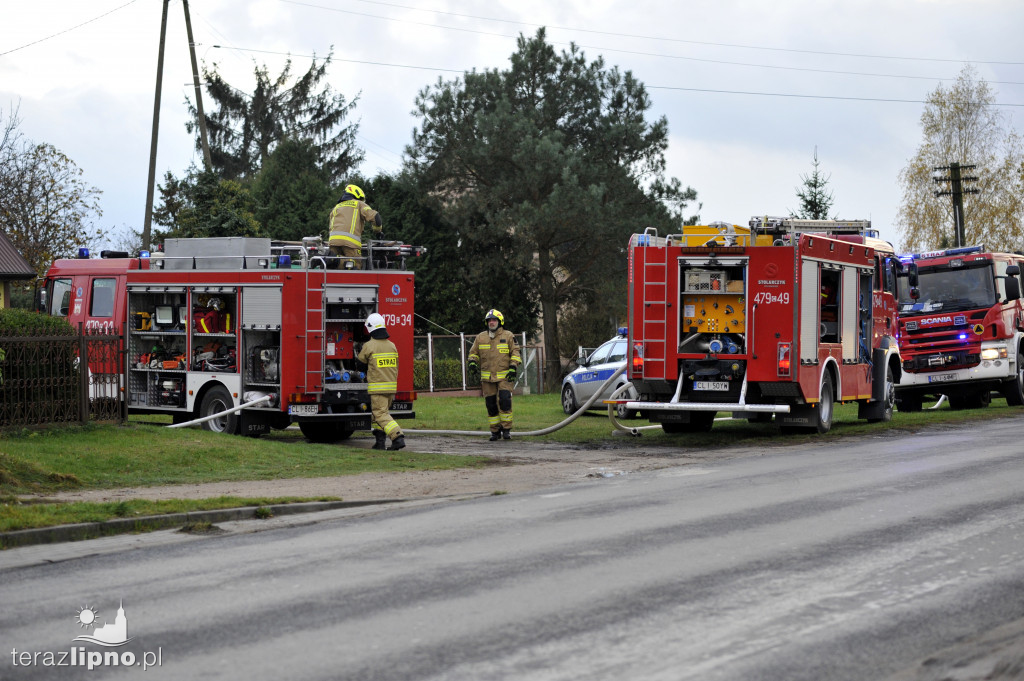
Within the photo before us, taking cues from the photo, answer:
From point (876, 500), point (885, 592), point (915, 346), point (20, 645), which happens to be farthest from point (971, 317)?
point (20, 645)

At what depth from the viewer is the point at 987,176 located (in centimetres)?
5809

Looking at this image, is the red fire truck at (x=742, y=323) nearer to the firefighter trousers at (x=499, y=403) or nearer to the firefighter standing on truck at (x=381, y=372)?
the firefighter trousers at (x=499, y=403)

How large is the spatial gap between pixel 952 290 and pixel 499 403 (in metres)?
11.4

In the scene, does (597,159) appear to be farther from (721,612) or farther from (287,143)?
(721,612)

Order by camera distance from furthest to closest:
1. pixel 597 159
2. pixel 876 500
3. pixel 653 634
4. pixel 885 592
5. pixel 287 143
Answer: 1. pixel 287 143
2. pixel 597 159
3. pixel 876 500
4. pixel 885 592
5. pixel 653 634

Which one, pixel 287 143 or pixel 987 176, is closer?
pixel 287 143

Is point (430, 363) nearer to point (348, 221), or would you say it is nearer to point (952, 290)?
point (952, 290)

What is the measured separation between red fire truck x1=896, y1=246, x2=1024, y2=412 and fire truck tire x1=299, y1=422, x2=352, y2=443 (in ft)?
38.3

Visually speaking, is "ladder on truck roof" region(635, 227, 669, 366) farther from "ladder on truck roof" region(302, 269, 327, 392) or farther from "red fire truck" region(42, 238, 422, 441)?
"ladder on truck roof" region(302, 269, 327, 392)

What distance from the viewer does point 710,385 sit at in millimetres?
17359

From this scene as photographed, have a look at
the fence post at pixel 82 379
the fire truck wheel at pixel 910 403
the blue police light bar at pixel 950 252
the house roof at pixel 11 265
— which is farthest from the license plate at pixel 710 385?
the house roof at pixel 11 265

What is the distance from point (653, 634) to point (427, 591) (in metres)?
1.68

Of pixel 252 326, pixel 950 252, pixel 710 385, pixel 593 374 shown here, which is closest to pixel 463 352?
pixel 593 374

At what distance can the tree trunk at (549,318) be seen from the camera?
134 ft
